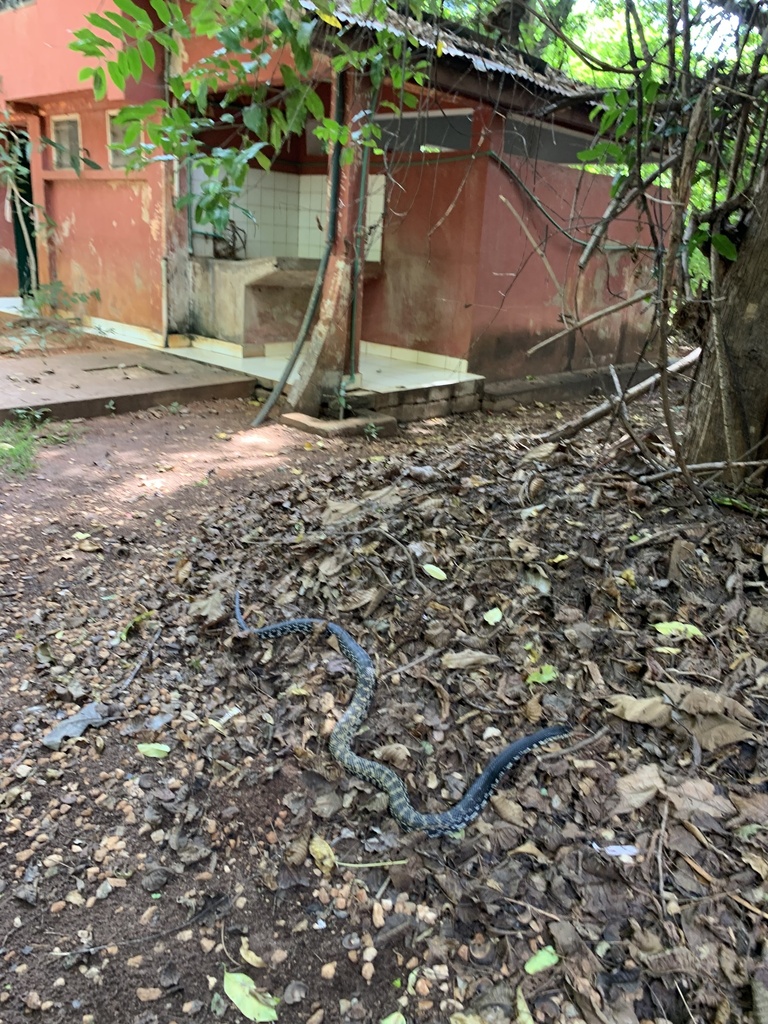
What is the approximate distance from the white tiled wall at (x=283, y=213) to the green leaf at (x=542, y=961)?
8.75 m

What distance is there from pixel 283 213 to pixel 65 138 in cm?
305

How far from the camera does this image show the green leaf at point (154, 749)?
2.54m

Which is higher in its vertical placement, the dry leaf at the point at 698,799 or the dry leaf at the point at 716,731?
the dry leaf at the point at 716,731

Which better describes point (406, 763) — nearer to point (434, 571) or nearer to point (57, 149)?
point (434, 571)

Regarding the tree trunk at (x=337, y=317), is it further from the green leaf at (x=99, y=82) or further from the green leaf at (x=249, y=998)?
the green leaf at (x=249, y=998)

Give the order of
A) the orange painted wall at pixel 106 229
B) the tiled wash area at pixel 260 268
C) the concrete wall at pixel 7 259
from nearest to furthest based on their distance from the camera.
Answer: the tiled wash area at pixel 260 268 < the orange painted wall at pixel 106 229 < the concrete wall at pixel 7 259

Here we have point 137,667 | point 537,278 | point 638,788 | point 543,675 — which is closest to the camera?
point 638,788

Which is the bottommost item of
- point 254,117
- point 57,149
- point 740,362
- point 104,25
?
point 740,362

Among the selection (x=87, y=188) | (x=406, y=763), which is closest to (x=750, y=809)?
(x=406, y=763)

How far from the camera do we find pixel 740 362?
10.7 ft

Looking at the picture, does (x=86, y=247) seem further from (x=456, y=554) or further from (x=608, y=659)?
(x=608, y=659)

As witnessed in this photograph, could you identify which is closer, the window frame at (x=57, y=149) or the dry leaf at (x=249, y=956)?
the dry leaf at (x=249, y=956)

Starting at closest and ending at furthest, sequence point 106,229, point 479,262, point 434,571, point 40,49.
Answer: point 434,571
point 479,262
point 40,49
point 106,229

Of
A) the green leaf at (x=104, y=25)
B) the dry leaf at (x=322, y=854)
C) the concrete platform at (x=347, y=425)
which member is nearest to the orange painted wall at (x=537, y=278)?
the concrete platform at (x=347, y=425)
